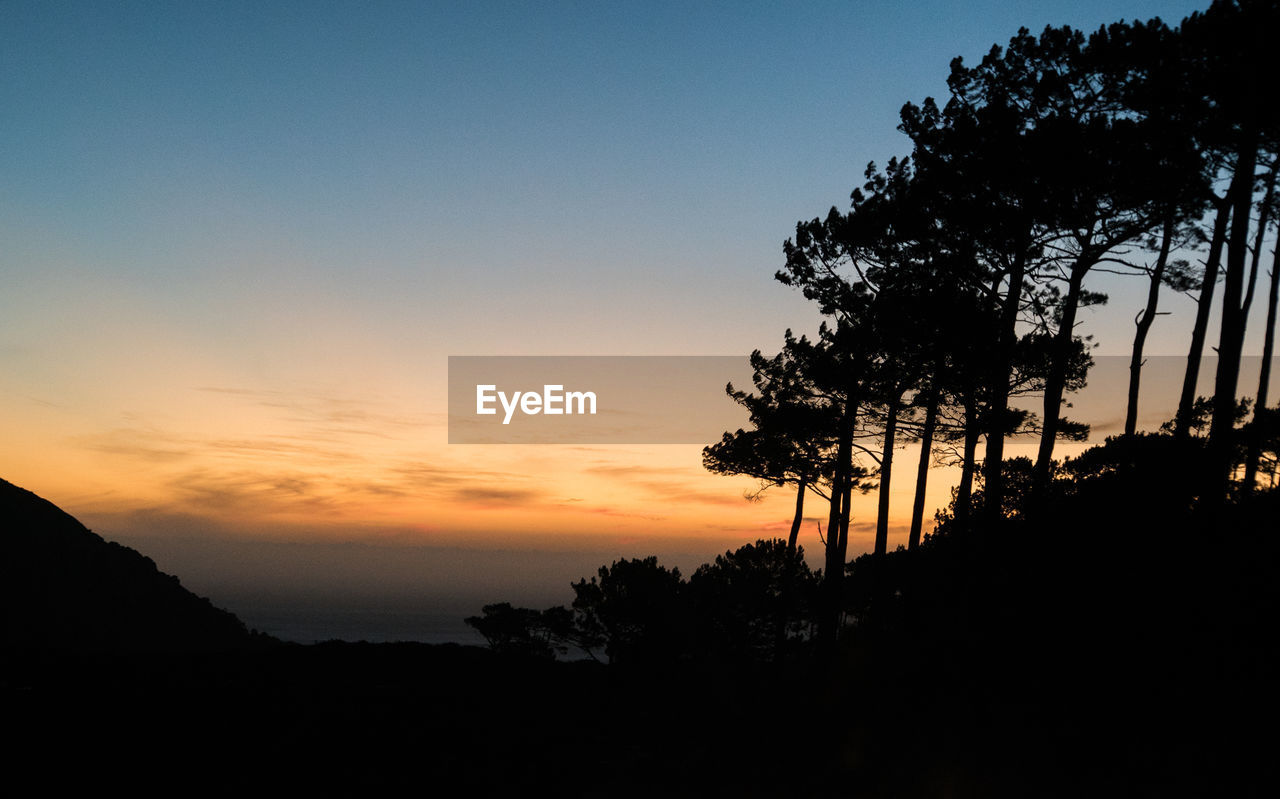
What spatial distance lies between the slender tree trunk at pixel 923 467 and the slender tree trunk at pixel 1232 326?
327 inches

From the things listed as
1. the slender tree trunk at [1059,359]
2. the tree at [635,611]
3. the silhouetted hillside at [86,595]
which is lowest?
the silhouetted hillside at [86,595]

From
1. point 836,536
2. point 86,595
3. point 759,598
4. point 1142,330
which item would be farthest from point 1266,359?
point 86,595

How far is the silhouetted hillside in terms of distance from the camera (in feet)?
181

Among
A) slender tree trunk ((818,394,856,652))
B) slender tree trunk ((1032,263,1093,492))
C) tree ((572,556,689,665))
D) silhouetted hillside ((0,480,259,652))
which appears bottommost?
silhouetted hillside ((0,480,259,652))

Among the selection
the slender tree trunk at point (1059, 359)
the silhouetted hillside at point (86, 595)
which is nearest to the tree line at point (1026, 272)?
the slender tree trunk at point (1059, 359)

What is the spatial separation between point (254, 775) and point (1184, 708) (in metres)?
11.4

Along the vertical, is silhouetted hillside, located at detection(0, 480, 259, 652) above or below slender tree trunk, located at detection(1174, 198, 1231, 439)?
below

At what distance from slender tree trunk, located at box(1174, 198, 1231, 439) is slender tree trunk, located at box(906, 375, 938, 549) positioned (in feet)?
18.8

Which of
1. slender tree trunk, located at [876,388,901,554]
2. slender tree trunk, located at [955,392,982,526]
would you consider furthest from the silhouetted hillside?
slender tree trunk, located at [955,392,982,526]

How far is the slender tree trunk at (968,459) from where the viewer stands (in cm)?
2205

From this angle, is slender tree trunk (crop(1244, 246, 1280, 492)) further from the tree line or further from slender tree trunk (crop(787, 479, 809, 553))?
slender tree trunk (crop(787, 479, 809, 553))

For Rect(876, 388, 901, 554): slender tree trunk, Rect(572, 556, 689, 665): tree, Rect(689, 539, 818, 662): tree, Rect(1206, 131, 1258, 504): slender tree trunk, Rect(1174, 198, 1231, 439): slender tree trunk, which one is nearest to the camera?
Rect(1206, 131, 1258, 504): slender tree trunk

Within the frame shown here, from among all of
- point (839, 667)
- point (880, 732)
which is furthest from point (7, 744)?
point (839, 667)

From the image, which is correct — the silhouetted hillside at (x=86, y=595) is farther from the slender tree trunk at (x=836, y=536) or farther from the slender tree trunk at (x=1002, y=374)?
the slender tree trunk at (x=1002, y=374)
